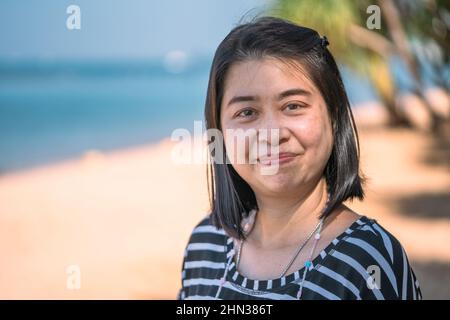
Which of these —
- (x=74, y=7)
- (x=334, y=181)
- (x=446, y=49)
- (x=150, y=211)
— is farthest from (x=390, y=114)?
(x=334, y=181)

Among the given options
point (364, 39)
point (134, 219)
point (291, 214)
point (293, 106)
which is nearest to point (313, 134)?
point (293, 106)

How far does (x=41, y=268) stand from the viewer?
620cm

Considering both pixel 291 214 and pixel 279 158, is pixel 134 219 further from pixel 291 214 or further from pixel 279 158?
pixel 279 158

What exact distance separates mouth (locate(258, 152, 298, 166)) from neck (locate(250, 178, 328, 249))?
0.37 ft

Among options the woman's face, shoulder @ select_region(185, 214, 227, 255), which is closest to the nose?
the woman's face

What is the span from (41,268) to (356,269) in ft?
17.0

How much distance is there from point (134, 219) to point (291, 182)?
21.7 ft

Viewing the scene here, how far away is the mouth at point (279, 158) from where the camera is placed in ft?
5.04

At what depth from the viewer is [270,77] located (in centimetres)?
157

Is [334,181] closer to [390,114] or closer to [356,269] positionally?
[356,269]

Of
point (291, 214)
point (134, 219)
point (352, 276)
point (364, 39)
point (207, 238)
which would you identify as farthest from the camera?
point (364, 39)

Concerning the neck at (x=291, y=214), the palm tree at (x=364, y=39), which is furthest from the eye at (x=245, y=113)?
the palm tree at (x=364, y=39)

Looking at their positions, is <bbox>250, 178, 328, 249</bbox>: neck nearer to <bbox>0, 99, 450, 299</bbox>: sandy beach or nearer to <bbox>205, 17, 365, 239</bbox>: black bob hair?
<bbox>205, 17, 365, 239</bbox>: black bob hair

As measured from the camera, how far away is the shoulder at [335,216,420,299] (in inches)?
57.4
